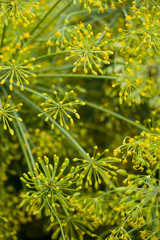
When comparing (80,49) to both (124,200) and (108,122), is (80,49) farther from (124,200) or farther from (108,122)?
(108,122)

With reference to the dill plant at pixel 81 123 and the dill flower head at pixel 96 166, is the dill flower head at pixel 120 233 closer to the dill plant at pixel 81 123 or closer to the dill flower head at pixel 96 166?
the dill plant at pixel 81 123

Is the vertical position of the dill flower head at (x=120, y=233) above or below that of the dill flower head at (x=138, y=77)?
below

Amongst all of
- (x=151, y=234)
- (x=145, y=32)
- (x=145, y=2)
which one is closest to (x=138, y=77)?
(x=145, y=32)

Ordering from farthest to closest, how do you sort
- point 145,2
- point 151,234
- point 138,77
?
point 145,2
point 138,77
point 151,234

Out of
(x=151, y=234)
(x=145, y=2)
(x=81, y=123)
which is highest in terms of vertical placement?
(x=145, y=2)

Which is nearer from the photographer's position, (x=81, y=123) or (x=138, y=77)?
(x=138, y=77)

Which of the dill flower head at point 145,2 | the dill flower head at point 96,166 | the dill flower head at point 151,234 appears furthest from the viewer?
the dill flower head at point 145,2

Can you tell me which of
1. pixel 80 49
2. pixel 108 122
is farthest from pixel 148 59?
pixel 108 122

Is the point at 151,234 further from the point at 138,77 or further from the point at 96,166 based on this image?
the point at 138,77

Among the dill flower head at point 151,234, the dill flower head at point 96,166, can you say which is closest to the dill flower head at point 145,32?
the dill flower head at point 96,166
